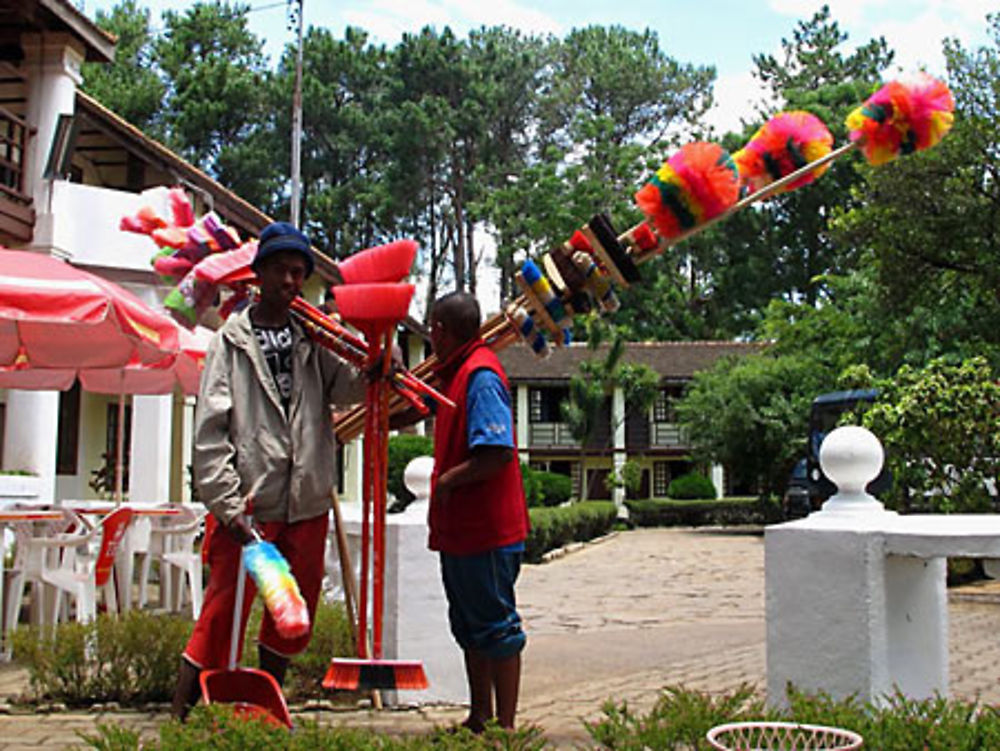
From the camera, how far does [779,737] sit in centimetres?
279

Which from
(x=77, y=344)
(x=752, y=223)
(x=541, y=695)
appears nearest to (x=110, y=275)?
(x=77, y=344)

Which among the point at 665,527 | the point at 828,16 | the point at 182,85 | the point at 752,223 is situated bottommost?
the point at 665,527

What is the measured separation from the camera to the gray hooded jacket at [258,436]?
3.77 meters

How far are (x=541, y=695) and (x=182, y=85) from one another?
37224mm

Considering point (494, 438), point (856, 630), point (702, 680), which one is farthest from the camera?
point (702, 680)

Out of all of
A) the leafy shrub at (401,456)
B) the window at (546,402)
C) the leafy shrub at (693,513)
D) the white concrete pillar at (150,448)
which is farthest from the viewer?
the window at (546,402)

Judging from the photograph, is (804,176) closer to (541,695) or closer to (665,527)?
(541,695)

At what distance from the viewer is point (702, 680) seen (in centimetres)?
614

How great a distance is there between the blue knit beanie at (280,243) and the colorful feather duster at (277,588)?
1.07 metres

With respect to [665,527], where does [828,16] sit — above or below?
above

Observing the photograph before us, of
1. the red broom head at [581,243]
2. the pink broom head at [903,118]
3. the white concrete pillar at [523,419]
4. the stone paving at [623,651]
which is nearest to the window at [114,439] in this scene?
the stone paving at [623,651]

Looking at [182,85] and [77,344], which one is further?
[182,85]

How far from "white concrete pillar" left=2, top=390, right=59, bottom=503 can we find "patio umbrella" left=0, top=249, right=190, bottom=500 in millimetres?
4084

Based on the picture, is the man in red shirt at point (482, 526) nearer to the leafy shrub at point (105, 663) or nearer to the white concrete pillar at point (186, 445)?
the leafy shrub at point (105, 663)
